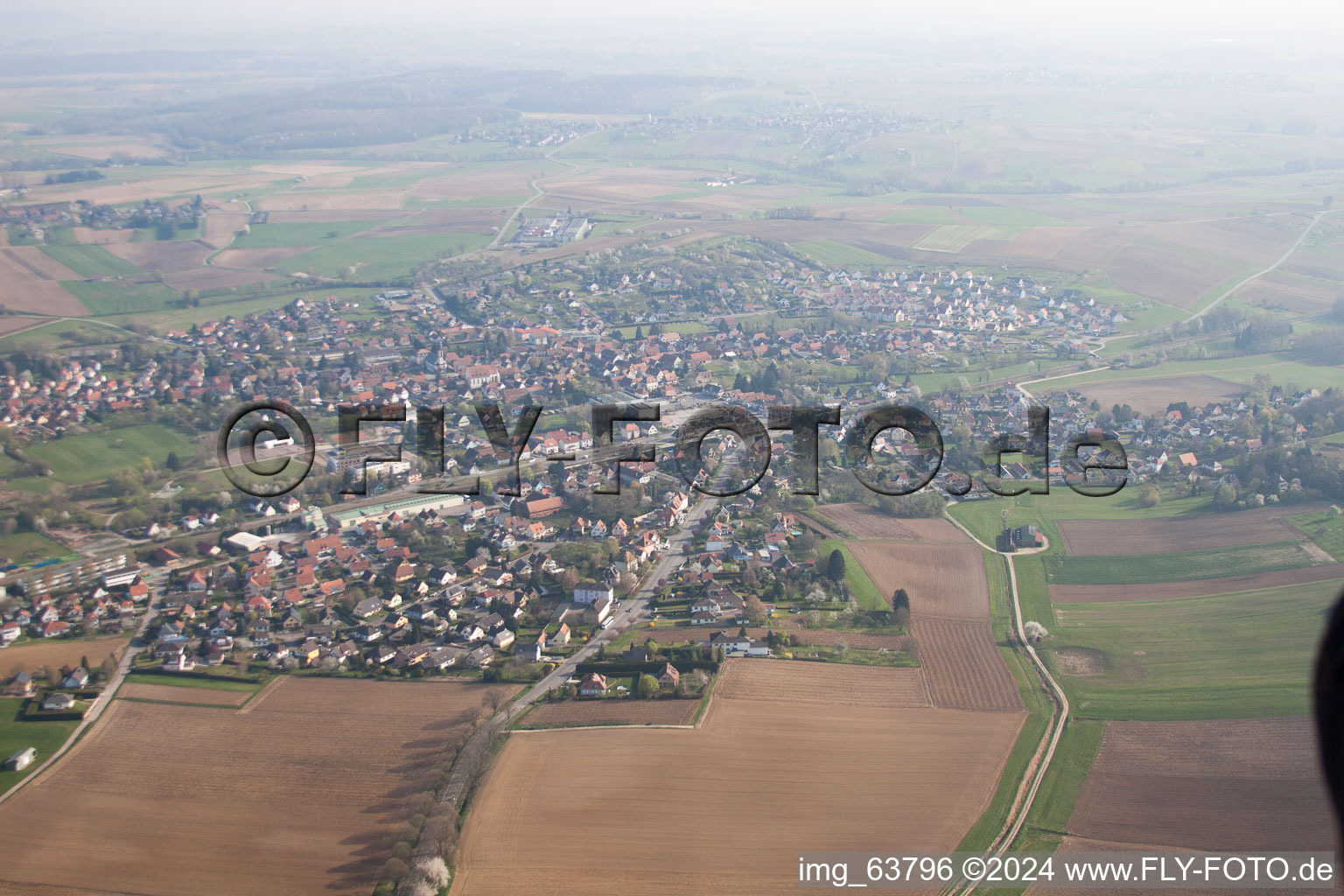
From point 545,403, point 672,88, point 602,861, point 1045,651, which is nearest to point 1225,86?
point 672,88

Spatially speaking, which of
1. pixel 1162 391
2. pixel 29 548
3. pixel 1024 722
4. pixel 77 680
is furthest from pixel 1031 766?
pixel 1162 391

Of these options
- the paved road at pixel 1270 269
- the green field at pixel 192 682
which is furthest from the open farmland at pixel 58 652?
the paved road at pixel 1270 269

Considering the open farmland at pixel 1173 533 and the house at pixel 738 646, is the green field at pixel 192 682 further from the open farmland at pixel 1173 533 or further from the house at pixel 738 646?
the open farmland at pixel 1173 533

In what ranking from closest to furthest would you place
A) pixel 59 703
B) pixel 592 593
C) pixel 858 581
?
pixel 59 703, pixel 592 593, pixel 858 581

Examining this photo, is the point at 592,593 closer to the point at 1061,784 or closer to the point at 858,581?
the point at 858,581

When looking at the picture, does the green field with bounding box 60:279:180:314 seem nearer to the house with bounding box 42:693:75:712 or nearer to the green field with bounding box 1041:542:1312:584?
the house with bounding box 42:693:75:712

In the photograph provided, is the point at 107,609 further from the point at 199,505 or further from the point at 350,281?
the point at 350,281

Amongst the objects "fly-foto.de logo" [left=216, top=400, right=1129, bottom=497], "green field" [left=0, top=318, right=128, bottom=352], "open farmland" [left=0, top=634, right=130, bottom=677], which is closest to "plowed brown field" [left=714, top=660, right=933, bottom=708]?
"fly-foto.de logo" [left=216, top=400, right=1129, bottom=497]
